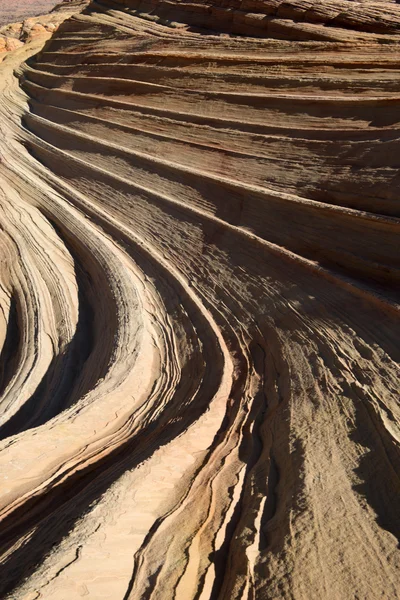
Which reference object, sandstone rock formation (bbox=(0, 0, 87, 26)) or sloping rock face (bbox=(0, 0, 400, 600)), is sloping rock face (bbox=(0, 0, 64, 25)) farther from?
sloping rock face (bbox=(0, 0, 400, 600))

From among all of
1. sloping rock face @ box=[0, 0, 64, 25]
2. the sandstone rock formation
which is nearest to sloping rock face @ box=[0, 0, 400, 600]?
the sandstone rock formation

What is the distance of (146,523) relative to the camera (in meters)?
2.80

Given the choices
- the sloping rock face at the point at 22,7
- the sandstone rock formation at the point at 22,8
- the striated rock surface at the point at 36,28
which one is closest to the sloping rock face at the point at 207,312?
the striated rock surface at the point at 36,28

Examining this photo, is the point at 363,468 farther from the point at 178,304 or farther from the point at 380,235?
the point at 178,304

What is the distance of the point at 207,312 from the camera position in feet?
17.9

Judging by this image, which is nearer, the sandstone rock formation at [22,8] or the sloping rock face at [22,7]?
the sandstone rock formation at [22,8]

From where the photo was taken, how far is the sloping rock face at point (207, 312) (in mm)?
2566

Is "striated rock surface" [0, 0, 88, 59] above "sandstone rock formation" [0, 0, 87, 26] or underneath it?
underneath

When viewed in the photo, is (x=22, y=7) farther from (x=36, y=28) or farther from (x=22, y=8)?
(x=36, y=28)

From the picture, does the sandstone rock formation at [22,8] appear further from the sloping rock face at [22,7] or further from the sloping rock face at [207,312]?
the sloping rock face at [207,312]

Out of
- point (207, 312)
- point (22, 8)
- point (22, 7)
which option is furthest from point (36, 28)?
point (22, 7)

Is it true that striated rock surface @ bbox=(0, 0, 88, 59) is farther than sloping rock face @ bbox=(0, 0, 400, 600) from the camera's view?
Yes

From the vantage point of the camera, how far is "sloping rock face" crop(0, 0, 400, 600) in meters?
2.57

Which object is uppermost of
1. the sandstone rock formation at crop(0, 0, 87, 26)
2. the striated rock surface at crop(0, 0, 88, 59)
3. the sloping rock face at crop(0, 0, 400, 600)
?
the sandstone rock formation at crop(0, 0, 87, 26)
